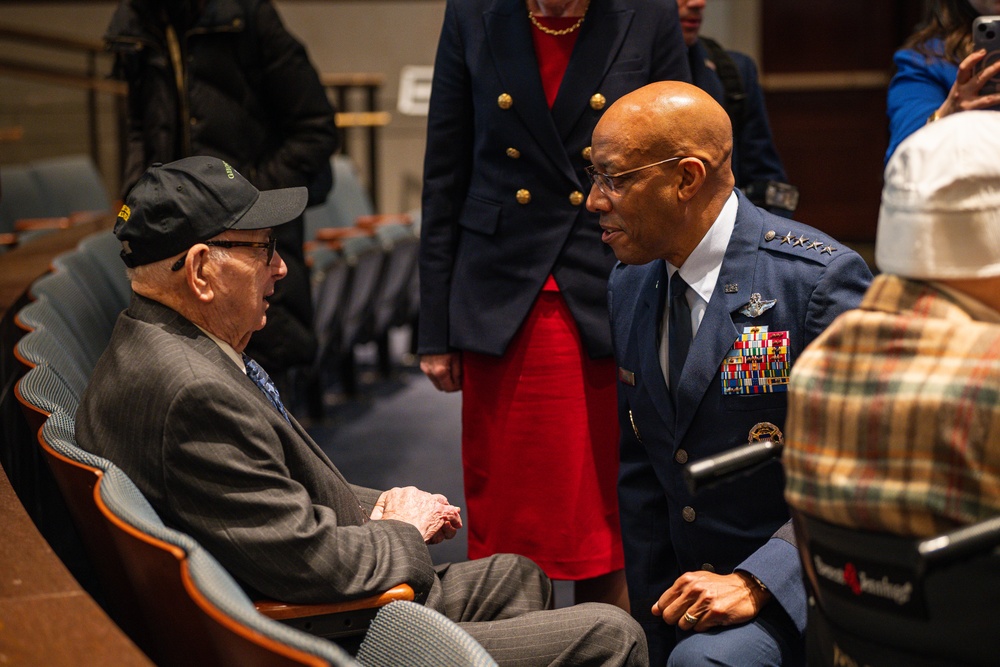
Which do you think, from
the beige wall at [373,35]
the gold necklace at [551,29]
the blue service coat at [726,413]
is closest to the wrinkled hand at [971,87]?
the blue service coat at [726,413]

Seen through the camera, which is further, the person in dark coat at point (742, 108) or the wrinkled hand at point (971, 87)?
the person in dark coat at point (742, 108)

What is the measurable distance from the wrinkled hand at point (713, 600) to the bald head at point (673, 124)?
2.18 ft

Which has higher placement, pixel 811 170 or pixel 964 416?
pixel 964 416

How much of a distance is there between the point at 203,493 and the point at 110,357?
0.31 meters

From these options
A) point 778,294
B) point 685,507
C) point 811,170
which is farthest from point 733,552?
point 811,170

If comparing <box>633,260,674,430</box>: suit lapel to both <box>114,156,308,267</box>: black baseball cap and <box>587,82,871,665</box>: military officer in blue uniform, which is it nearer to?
<box>587,82,871,665</box>: military officer in blue uniform

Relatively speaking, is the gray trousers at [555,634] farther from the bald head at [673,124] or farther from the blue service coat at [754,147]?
the blue service coat at [754,147]

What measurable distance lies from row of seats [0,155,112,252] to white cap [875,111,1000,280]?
14.8 ft

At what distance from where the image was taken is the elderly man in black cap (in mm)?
1604

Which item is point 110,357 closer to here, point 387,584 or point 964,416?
point 387,584

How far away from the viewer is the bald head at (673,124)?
1899mm

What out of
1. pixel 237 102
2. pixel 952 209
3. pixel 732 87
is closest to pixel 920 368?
pixel 952 209

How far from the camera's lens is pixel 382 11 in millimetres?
9656

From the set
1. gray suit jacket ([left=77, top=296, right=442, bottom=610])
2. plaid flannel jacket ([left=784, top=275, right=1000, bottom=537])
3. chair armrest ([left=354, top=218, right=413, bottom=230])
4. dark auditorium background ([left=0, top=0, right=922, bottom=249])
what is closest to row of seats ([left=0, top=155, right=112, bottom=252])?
dark auditorium background ([left=0, top=0, right=922, bottom=249])
